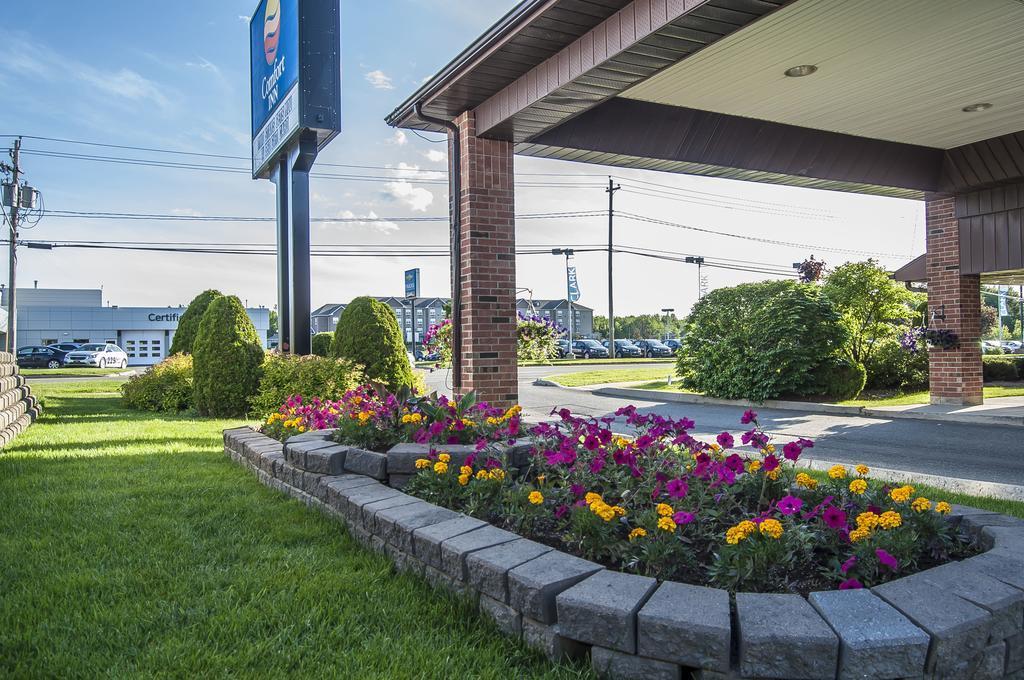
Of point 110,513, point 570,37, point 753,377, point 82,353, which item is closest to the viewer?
point 110,513

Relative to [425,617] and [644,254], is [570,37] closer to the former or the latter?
[425,617]

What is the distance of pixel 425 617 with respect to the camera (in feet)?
8.93

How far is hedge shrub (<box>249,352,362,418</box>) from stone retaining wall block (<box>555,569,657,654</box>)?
7.63 meters

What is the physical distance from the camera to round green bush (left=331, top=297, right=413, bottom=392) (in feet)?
34.8

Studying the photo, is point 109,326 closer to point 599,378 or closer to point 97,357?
point 97,357

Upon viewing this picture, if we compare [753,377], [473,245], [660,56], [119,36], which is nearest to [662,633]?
[660,56]

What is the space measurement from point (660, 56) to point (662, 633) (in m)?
4.30

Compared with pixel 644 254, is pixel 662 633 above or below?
below

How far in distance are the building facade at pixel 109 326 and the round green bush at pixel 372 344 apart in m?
40.8

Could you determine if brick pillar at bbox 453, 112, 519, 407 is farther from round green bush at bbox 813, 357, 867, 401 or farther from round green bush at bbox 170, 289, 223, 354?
round green bush at bbox 170, 289, 223, 354

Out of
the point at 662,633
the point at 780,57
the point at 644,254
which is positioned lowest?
the point at 662,633

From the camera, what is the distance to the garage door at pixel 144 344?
5056 cm

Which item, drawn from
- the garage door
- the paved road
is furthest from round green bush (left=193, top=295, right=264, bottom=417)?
the garage door

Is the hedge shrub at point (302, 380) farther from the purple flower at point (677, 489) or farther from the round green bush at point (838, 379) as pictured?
the round green bush at point (838, 379)
